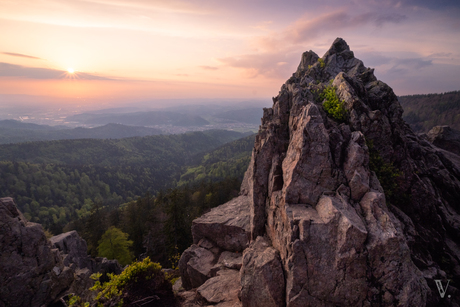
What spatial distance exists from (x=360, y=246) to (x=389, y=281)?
2.25 m

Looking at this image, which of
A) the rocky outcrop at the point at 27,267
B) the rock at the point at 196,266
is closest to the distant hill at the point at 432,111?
the rock at the point at 196,266

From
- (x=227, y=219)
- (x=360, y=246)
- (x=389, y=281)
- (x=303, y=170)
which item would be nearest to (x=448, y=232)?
(x=389, y=281)

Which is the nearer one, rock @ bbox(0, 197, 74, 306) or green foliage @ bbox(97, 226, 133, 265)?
rock @ bbox(0, 197, 74, 306)

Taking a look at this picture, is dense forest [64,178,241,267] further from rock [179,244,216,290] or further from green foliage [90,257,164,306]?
green foliage [90,257,164,306]

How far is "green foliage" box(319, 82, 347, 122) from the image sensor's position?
53.9 ft

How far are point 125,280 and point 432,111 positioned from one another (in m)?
231

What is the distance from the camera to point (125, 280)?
15492 millimetres

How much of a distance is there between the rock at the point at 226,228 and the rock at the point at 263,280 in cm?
788

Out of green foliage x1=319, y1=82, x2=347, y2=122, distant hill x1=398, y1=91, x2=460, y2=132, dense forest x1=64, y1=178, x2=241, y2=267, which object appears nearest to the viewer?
green foliage x1=319, y1=82, x2=347, y2=122

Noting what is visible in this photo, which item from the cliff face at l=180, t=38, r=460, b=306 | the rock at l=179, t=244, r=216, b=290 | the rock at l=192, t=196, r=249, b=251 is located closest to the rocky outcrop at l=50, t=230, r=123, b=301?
the rock at l=179, t=244, r=216, b=290

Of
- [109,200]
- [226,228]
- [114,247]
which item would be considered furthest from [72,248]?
[109,200]

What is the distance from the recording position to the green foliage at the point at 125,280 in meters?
14.7

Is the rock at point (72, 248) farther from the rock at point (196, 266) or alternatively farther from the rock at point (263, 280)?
the rock at point (263, 280)

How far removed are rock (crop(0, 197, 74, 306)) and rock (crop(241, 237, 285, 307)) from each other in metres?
16.9
